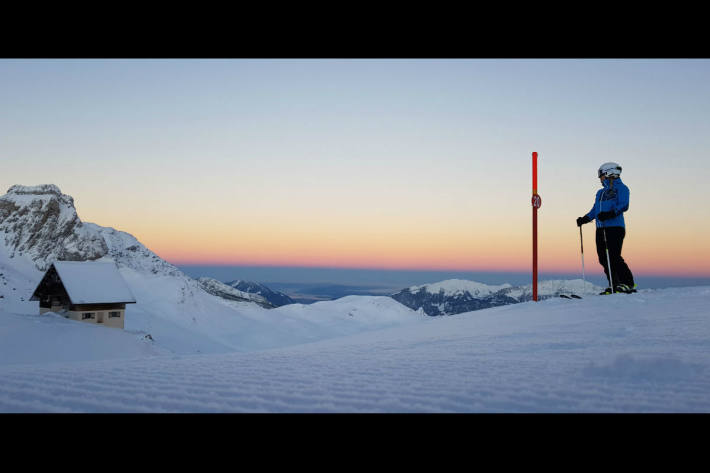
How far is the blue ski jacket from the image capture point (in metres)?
8.68

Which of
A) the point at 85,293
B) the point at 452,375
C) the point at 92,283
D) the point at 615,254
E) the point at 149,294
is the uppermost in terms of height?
the point at 615,254

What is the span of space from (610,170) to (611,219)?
2.91ft

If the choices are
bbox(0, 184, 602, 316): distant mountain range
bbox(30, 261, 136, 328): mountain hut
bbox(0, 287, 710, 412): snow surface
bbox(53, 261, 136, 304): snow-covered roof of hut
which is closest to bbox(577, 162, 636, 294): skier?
bbox(0, 287, 710, 412): snow surface

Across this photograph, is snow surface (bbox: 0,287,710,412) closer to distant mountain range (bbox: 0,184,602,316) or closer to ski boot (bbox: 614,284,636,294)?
ski boot (bbox: 614,284,636,294)

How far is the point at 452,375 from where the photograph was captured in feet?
13.9

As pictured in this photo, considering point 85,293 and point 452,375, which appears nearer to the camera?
point 452,375

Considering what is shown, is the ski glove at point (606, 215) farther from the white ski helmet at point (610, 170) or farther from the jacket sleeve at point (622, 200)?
the white ski helmet at point (610, 170)

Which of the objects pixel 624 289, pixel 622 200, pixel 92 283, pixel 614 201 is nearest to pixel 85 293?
pixel 92 283

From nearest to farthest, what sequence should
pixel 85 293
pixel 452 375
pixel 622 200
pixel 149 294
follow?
pixel 452 375 < pixel 622 200 < pixel 85 293 < pixel 149 294

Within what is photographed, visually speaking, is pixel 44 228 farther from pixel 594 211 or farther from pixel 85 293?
pixel 594 211

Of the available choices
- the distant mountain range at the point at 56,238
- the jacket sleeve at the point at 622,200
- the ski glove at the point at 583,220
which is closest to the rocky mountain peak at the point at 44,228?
the distant mountain range at the point at 56,238

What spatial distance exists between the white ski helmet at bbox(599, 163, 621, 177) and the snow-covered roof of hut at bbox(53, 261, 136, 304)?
2409 cm
